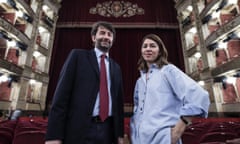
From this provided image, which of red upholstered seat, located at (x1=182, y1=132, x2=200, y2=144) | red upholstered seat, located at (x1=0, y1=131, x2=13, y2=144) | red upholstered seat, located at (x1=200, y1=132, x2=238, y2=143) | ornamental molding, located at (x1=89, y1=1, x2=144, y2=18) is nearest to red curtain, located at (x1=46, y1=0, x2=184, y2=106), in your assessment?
ornamental molding, located at (x1=89, y1=1, x2=144, y2=18)

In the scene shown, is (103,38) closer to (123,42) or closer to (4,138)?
(4,138)

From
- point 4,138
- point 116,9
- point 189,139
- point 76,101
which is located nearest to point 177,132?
point 76,101

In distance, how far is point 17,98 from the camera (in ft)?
36.7

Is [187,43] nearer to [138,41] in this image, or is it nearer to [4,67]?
[138,41]

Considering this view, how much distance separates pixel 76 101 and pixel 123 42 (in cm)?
1540

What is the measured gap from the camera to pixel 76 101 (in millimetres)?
1315

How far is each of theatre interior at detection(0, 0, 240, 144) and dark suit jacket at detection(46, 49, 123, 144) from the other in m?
7.48

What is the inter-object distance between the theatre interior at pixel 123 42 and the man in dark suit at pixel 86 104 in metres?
7.26

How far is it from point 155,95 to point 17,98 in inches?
506

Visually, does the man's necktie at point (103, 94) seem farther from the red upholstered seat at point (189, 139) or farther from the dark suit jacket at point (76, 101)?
the red upholstered seat at point (189, 139)

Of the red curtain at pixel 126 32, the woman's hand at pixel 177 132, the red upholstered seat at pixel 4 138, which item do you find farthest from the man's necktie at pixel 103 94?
the red curtain at pixel 126 32

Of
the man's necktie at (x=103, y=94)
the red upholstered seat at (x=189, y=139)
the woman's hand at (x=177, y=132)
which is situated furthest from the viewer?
the red upholstered seat at (x=189, y=139)

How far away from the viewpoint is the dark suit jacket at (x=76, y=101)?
1217mm

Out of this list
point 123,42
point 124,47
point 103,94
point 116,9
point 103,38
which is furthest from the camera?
point 116,9
